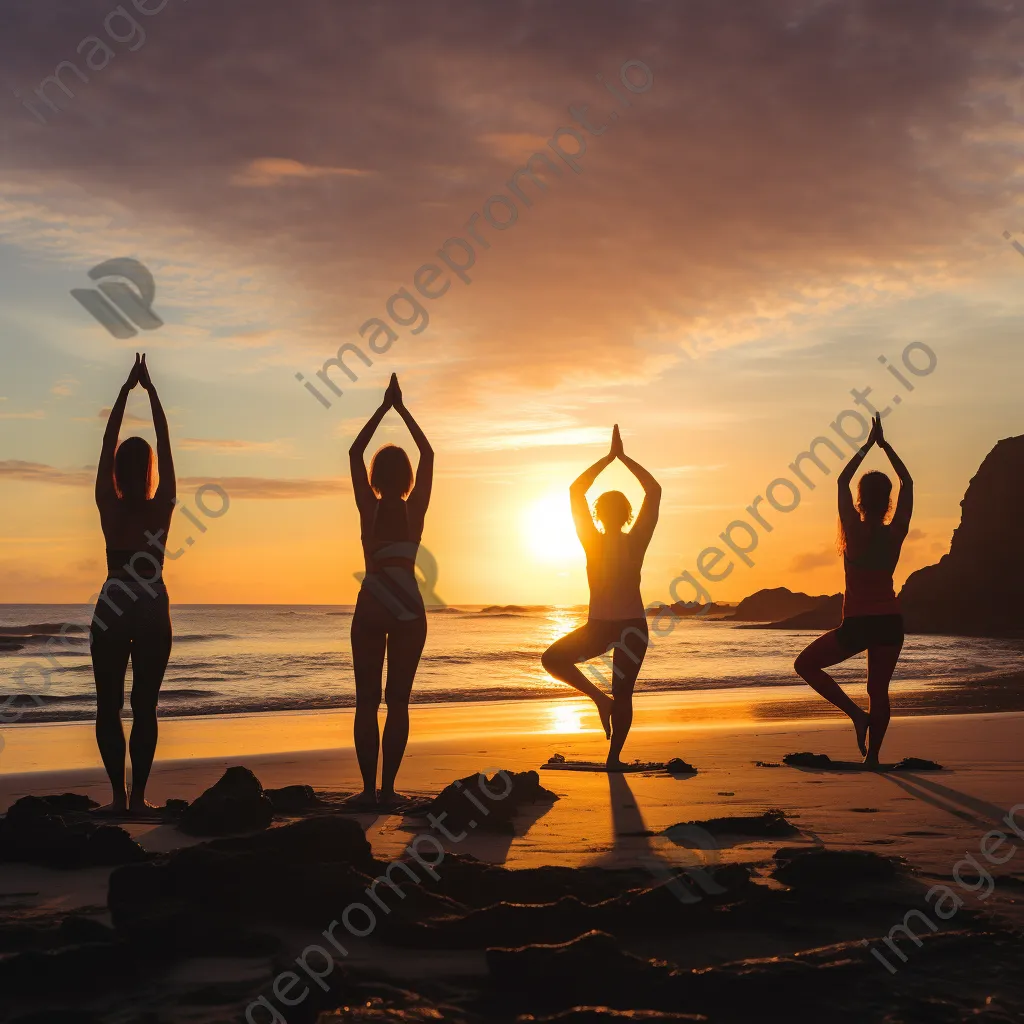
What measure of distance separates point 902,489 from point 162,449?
5044 millimetres

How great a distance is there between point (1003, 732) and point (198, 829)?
27.6 ft

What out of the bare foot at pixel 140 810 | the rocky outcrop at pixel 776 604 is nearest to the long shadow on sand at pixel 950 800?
the bare foot at pixel 140 810

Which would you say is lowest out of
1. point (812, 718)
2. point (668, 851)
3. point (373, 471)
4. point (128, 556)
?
point (812, 718)

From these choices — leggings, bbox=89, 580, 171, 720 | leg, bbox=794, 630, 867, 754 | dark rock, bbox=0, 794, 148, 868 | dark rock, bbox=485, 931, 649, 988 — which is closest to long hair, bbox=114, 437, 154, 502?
leggings, bbox=89, 580, 171, 720

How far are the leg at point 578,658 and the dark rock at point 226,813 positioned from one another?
8.13 feet

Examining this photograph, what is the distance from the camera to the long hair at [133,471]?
568cm

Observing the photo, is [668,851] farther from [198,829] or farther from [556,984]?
[198,829]

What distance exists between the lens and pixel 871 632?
287 inches

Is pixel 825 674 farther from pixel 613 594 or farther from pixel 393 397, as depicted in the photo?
pixel 393 397

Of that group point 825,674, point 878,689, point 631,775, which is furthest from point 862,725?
point 631,775

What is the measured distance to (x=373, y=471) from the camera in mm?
6082

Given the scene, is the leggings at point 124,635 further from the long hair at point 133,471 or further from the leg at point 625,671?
the leg at point 625,671

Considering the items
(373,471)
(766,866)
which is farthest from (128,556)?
(766,866)

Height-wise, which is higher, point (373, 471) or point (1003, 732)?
point (373, 471)
